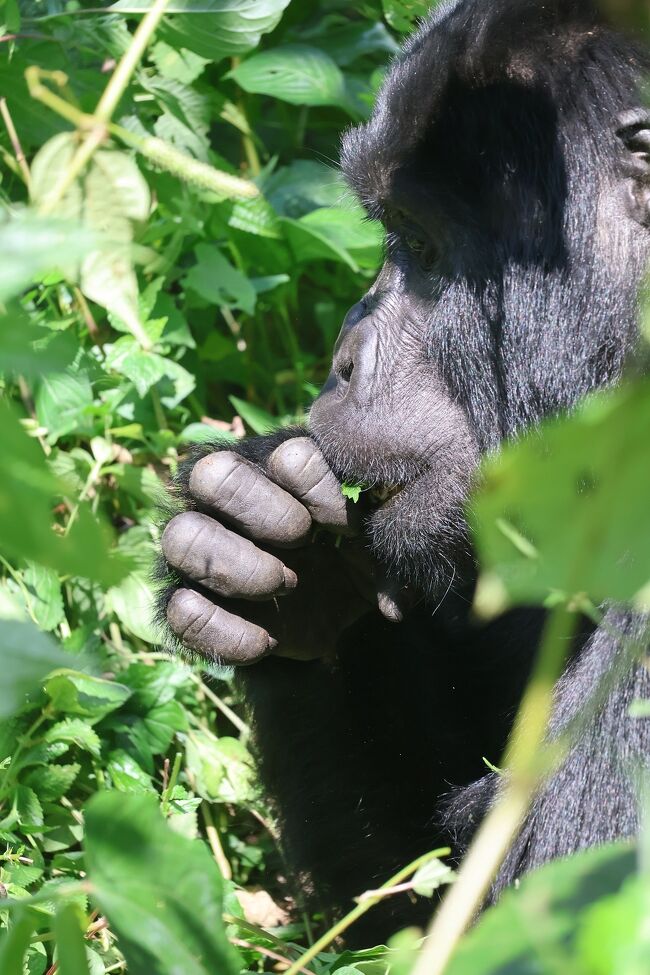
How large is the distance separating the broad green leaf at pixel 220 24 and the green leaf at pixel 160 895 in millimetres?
1801

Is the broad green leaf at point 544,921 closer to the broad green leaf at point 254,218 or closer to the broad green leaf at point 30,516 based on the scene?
the broad green leaf at point 30,516

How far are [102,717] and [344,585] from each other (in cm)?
50

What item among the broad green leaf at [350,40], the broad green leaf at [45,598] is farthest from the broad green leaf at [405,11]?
the broad green leaf at [45,598]

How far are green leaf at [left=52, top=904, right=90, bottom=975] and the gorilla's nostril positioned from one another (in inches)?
44.2

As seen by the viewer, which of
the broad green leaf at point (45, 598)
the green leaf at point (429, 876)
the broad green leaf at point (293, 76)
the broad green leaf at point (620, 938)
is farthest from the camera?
the broad green leaf at point (293, 76)

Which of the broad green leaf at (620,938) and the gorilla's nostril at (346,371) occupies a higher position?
the broad green leaf at (620,938)

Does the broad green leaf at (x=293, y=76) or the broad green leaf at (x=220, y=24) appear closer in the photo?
the broad green leaf at (x=220, y=24)

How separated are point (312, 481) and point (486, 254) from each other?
42 centimetres

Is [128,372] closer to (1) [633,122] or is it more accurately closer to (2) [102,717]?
(2) [102,717]

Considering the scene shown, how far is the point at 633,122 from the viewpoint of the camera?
5.11 ft

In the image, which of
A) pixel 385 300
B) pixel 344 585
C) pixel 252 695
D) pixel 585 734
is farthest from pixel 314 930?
pixel 385 300

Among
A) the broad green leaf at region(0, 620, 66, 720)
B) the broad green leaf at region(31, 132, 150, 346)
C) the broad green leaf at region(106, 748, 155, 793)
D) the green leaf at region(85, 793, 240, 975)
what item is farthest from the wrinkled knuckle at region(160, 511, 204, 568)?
the broad green leaf at region(0, 620, 66, 720)

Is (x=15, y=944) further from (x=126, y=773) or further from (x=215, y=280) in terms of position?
→ (x=215, y=280)

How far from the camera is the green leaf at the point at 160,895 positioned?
2.55 feet
